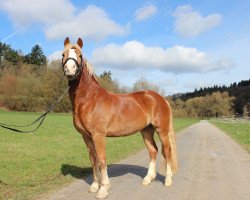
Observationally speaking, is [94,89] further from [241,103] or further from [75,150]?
[241,103]

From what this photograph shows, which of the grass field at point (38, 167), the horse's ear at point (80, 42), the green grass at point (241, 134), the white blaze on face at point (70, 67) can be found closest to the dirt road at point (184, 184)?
the grass field at point (38, 167)

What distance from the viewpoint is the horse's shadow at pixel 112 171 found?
9531 mm

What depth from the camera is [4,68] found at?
107188 mm

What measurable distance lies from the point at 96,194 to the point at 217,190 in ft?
8.53

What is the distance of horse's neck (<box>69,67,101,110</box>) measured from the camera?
7574mm

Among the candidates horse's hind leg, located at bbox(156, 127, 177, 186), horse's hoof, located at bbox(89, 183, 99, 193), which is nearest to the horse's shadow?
horse's hind leg, located at bbox(156, 127, 177, 186)

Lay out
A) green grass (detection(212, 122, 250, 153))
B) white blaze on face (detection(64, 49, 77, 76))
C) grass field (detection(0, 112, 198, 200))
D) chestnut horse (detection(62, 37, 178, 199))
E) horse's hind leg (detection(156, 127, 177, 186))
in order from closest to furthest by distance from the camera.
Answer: white blaze on face (detection(64, 49, 77, 76))
chestnut horse (detection(62, 37, 178, 199))
grass field (detection(0, 112, 198, 200))
horse's hind leg (detection(156, 127, 177, 186))
green grass (detection(212, 122, 250, 153))

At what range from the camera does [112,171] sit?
34.5ft

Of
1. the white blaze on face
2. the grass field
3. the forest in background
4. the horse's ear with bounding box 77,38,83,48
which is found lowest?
the grass field

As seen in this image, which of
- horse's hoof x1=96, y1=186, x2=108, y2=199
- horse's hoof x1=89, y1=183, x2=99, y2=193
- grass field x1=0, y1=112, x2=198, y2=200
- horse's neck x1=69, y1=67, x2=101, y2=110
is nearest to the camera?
horse's hoof x1=96, y1=186, x2=108, y2=199

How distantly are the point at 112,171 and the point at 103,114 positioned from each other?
343cm

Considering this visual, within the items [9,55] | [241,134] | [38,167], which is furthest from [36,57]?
[38,167]

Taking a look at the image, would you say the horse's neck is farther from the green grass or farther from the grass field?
the green grass

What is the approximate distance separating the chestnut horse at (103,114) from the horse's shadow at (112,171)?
103 centimetres
